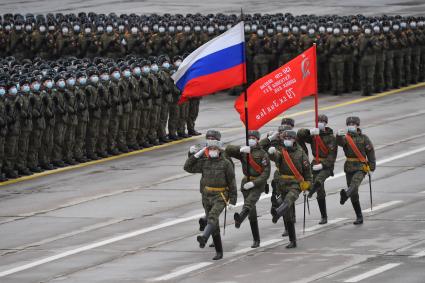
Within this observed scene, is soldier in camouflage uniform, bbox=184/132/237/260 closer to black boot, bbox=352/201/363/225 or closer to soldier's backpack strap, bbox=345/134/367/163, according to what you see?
black boot, bbox=352/201/363/225

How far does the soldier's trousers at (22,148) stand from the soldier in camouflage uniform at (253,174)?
28.0 ft

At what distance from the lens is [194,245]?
23.6 m

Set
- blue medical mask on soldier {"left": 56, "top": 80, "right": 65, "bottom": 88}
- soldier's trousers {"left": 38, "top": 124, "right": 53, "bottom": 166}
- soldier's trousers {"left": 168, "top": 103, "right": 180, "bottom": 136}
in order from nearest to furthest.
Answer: soldier's trousers {"left": 38, "top": 124, "right": 53, "bottom": 166} → blue medical mask on soldier {"left": 56, "top": 80, "right": 65, "bottom": 88} → soldier's trousers {"left": 168, "top": 103, "right": 180, "bottom": 136}

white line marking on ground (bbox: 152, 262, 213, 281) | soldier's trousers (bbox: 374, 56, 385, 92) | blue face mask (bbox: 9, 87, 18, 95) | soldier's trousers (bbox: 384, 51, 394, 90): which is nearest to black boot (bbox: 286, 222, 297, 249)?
white line marking on ground (bbox: 152, 262, 213, 281)

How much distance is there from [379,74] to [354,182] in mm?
18349

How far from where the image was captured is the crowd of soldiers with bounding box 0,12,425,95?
42281 millimetres

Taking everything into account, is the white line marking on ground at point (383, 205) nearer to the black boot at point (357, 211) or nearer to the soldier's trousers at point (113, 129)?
the black boot at point (357, 211)

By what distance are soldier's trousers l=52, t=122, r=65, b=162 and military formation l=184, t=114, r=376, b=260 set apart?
25.8ft

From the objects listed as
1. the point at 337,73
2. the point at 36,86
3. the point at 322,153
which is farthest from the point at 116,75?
the point at 337,73

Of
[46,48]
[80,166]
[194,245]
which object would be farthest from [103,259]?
[46,48]

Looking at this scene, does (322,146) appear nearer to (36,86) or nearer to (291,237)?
(291,237)

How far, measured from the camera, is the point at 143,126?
3438cm

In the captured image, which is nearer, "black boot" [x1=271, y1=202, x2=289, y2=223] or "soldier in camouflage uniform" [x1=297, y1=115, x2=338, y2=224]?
"black boot" [x1=271, y1=202, x2=289, y2=223]

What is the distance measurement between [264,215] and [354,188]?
1.98 m
